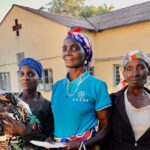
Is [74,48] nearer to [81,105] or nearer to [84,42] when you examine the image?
[84,42]

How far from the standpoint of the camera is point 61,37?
13703 millimetres

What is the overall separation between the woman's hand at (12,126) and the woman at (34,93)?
308mm

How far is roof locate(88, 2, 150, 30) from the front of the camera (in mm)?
13305

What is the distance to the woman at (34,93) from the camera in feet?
7.43

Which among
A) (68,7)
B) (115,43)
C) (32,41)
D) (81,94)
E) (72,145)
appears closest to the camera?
(72,145)

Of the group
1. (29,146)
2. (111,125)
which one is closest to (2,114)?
(29,146)

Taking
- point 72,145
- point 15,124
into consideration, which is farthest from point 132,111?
point 15,124

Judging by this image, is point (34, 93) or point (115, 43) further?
point (115, 43)

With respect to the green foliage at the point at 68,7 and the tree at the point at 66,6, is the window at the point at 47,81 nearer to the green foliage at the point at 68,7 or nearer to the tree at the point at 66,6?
the green foliage at the point at 68,7

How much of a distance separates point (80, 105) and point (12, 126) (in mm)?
506

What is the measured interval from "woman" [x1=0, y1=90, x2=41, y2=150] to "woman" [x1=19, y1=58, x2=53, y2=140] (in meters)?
0.16

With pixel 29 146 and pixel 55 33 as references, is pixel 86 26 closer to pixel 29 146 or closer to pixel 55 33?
pixel 55 33

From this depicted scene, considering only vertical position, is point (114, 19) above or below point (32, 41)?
above

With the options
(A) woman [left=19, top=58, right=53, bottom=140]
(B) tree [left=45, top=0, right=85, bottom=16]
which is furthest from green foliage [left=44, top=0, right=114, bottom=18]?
(A) woman [left=19, top=58, right=53, bottom=140]
